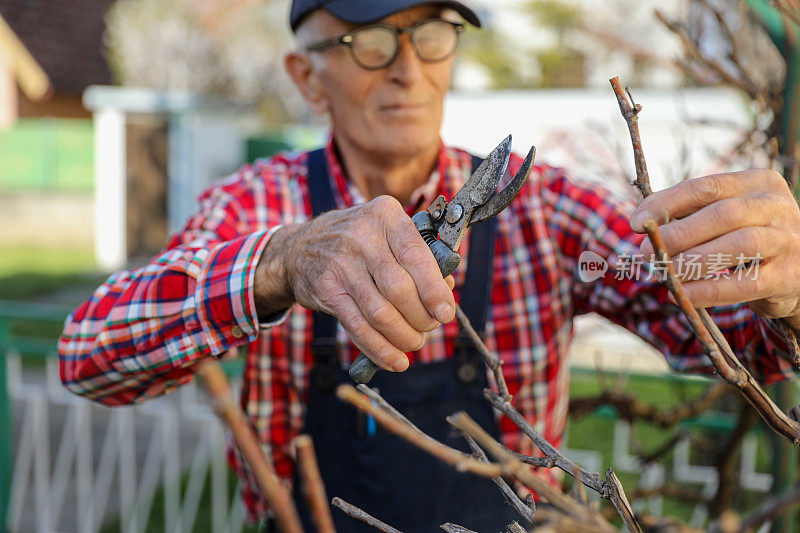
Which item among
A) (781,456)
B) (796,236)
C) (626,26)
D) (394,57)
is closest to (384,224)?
(796,236)

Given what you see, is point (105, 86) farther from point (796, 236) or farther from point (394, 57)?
point (796, 236)

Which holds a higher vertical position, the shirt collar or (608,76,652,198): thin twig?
the shirt collar

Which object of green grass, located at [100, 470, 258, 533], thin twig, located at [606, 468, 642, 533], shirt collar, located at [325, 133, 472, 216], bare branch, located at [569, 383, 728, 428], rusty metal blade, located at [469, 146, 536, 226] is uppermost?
shirt collar, located at [325, 133, 472, 216]

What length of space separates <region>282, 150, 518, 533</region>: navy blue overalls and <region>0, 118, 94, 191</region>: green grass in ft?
47.2

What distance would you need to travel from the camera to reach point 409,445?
1939 mm

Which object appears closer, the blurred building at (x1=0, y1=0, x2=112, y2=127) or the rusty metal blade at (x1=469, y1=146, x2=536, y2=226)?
the rusty metal blade at (x1=469, y1=146, x2=536, y2=226)

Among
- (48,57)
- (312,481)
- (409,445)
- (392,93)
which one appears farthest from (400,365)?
(48,57)

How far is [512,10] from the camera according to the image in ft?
65.3

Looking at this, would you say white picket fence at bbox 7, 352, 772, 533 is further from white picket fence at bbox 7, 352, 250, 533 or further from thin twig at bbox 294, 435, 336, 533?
thin twig at bbox 294, 435, 336, 533

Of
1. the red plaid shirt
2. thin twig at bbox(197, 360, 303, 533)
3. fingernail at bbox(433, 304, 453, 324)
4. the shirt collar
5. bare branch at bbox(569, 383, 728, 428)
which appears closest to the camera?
thin twig at bbox(197, 360, 303, 533)

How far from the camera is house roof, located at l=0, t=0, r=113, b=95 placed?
17.7 metres

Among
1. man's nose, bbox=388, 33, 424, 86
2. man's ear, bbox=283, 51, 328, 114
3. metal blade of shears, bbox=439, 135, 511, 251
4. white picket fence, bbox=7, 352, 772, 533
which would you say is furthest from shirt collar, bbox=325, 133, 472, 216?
white picket fence, bbox=7, 352, 772, 533

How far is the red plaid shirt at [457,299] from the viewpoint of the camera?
1.78 m

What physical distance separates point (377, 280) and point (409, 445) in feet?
2.92
